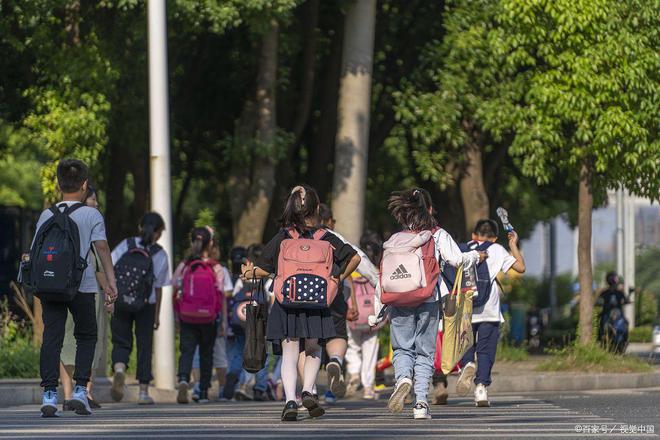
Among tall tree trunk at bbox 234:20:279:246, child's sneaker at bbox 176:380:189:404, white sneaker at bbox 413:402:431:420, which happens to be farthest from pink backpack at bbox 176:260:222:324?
tall tree trunk at bbox 234:20:279:246

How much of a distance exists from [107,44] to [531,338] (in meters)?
16.8

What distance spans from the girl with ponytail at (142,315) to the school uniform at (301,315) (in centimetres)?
352

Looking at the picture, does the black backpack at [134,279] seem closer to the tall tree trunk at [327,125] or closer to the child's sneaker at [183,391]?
the child's sneaker at [183,391]

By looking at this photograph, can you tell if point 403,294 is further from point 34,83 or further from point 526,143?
point 34,83

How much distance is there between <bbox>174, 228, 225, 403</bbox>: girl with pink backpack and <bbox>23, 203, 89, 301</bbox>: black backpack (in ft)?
14.1

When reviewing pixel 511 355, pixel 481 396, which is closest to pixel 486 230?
pixel 481 396

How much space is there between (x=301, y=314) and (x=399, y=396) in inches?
40.4

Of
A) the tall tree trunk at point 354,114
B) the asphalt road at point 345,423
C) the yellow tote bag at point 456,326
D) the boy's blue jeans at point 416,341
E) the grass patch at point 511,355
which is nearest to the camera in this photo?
the asphalt road at point 345,423

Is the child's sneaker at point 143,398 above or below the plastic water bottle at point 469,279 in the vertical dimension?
below

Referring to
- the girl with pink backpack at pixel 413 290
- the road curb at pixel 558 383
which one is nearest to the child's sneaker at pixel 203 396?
the road curb at pixel 558 383

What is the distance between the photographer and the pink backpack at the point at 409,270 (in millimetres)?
12109

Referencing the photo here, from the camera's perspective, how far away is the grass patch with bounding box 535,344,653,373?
20.9 m

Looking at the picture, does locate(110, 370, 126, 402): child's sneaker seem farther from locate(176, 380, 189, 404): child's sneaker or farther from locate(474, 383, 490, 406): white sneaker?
locate(474, 383, 490, 406): white sneaker

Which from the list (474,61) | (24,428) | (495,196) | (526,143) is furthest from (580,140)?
(24,428)
